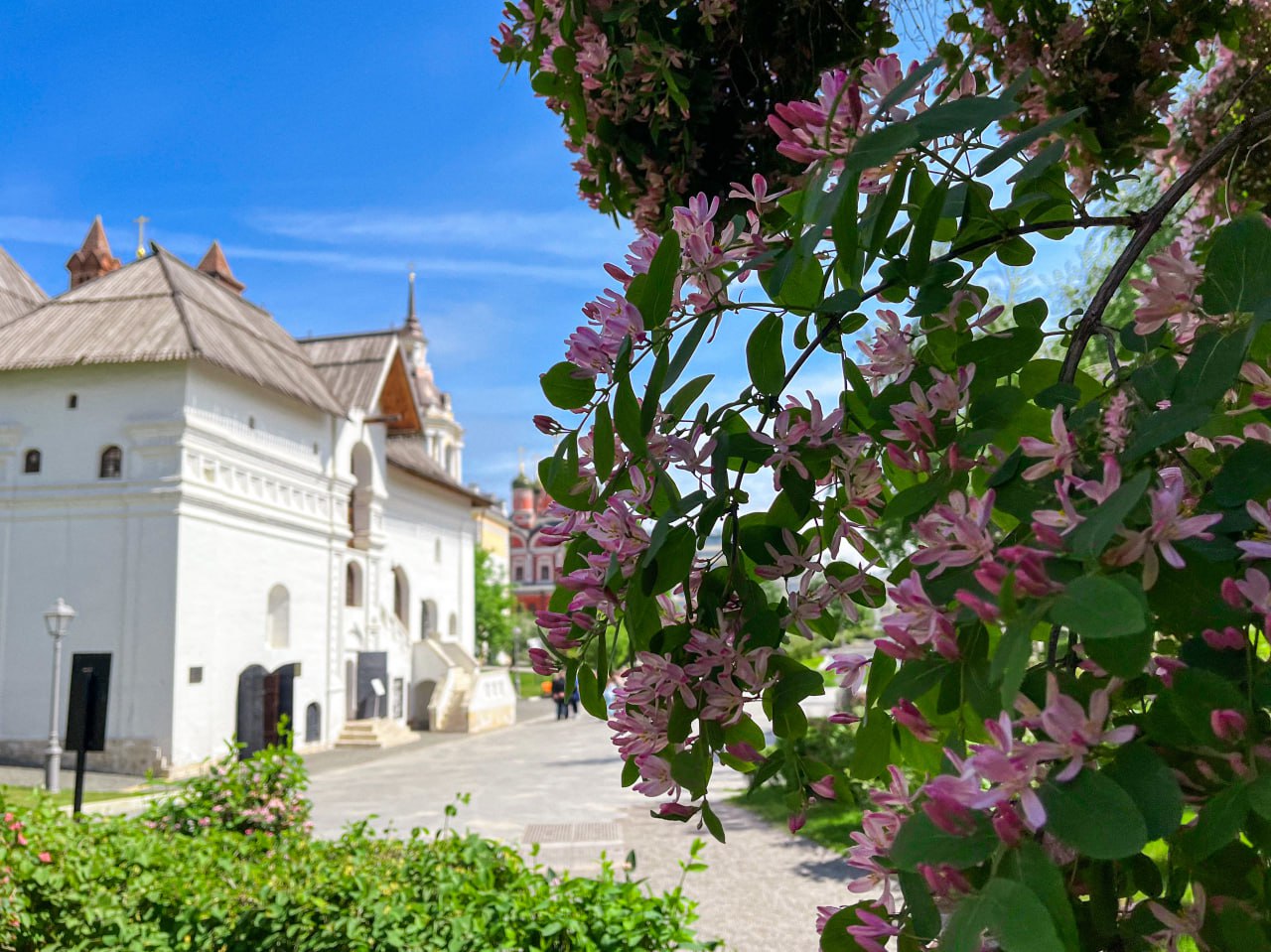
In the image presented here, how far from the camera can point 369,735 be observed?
27375 millimetres

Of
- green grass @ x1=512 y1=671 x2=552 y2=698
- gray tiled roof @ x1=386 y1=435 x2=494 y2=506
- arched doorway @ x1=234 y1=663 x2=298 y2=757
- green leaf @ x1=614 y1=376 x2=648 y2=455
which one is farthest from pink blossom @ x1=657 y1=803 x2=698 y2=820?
green grass @ x1=512 y1=671 x2=552 y2=698

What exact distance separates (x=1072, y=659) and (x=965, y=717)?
0.36 ft

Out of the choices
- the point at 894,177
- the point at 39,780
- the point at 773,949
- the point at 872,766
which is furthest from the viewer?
the point at 39,780

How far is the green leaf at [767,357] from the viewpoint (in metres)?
1.07

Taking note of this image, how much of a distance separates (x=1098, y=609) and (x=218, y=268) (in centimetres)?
3697

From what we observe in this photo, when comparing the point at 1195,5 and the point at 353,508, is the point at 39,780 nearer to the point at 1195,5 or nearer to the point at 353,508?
the point at 353,508

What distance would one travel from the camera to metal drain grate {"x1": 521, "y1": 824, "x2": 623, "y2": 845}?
38.9 ft

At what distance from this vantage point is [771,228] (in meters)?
1.20

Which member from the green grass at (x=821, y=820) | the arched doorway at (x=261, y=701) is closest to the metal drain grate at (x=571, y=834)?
the green grass at (x=821, y=820)

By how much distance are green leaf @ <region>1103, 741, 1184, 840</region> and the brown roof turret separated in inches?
1427

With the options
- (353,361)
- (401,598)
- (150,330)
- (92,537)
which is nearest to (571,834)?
(92,537)

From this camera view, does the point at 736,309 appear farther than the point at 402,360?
No

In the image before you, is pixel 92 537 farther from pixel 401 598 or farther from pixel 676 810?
pixel 676 810

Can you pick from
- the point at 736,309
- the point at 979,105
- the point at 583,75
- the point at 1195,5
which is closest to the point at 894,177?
the point at 979,105
